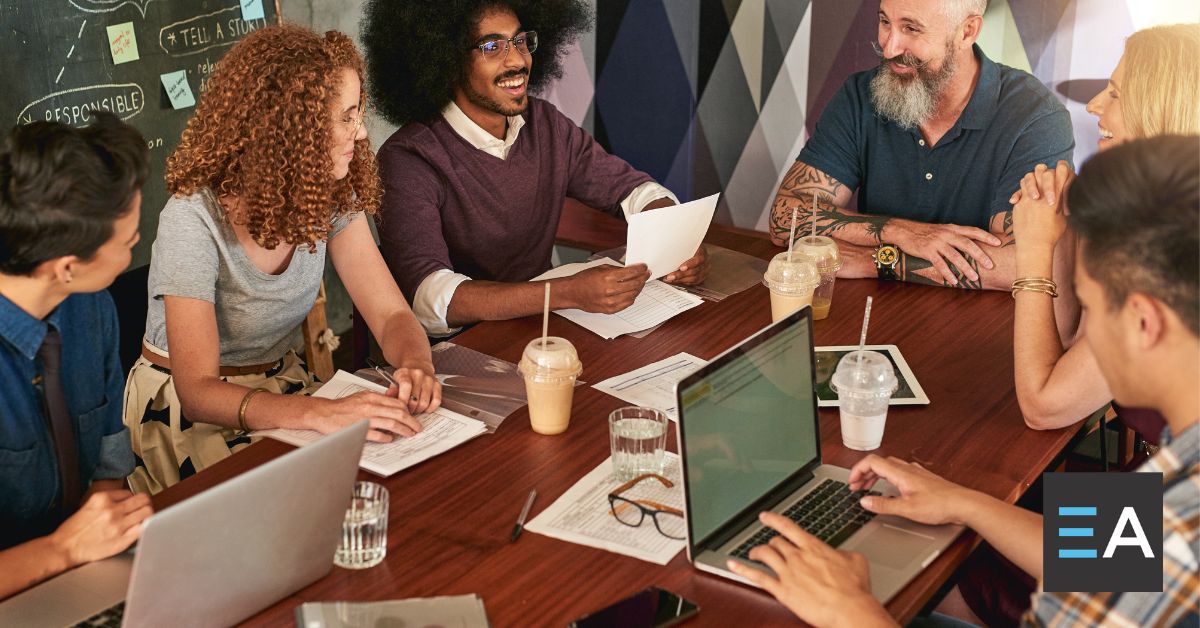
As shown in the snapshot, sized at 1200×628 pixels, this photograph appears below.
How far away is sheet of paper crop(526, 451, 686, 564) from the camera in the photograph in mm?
1523

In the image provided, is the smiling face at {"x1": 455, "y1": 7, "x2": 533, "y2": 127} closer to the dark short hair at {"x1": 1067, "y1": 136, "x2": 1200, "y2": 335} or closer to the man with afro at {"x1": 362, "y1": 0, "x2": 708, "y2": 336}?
the man with afro at {"x1": 362, "y1": 0, "x2": 708, "y2": 336}

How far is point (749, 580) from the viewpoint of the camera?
1.42 meters

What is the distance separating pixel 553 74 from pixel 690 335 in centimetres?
122

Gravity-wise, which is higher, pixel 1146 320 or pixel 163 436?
pixel 1146 320

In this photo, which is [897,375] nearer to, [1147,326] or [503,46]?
[1147,326]

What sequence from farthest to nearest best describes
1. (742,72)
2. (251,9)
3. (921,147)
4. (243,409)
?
(742,72) < (251,9) < (921,147) < (243,409)

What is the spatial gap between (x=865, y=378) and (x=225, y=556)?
0.98 m

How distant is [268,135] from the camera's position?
2.07 m

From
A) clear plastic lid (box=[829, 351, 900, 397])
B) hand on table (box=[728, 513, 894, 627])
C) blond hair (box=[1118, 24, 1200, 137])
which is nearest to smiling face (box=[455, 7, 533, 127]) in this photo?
clear plastic lid (box=[829, 351, 900, 397])

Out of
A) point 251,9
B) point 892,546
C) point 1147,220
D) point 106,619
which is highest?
point 251,9

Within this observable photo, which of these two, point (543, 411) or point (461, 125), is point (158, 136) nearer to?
point (461, 125)

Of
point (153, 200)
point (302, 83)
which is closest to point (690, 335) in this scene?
point (302, 83)

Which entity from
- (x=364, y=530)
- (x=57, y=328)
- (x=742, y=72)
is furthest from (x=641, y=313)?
(x=742, y=72)

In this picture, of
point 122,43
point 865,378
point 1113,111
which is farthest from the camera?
point 122,43
